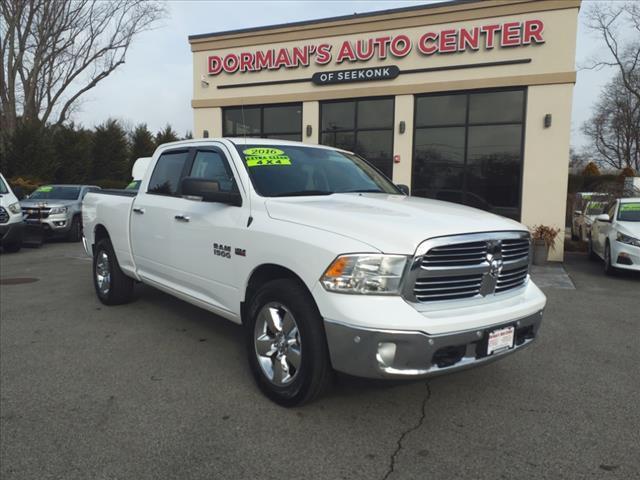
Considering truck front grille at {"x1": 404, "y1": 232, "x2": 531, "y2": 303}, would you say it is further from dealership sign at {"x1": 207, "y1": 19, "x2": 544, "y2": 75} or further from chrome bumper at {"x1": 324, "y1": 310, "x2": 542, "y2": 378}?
dealership sign at {"x1": 207, "y1": 19, "x2": 544, "y2": 75}

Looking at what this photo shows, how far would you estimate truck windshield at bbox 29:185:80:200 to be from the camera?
14445 millimetres

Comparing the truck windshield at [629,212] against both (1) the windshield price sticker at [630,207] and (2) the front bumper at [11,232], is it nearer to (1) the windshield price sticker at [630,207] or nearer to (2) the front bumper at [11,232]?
(1) the windshield price sticker at [630,207]

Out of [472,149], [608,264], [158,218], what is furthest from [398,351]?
[472,149]

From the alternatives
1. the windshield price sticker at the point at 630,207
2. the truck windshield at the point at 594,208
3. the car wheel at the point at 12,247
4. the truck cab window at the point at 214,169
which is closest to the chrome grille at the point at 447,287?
the truck cab window at the point at 214,169

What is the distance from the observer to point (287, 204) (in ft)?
11.7

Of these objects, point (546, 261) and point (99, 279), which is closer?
point (99, 279)

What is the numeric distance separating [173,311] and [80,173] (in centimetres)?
2224

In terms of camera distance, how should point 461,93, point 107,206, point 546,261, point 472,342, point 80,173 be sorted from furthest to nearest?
point 80,173
point 461,93
point 546,261
point 107,206
point 472,342

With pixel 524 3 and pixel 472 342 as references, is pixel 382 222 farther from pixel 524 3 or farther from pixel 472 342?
pixel 524 3

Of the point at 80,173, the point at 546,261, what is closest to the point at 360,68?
the point at 546,261

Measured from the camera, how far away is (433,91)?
12.1 m

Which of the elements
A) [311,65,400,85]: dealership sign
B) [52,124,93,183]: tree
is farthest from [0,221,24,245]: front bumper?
[52,124,93,183]: tree

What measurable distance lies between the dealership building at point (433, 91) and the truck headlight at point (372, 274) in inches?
373

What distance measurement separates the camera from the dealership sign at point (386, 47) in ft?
37.1
